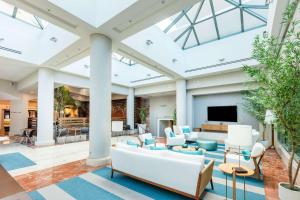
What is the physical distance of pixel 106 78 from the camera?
504 cm

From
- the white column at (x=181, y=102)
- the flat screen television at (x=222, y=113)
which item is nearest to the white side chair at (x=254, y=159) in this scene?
the flat screen television at (x=222, y=113)

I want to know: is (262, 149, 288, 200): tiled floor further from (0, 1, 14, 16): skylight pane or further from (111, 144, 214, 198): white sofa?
(0, 1, 14, 16): skylight pane

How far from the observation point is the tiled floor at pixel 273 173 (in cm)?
322

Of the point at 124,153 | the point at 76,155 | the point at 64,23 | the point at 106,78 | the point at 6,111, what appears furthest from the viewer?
the point at 6,111

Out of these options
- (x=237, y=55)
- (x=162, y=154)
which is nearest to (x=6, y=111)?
(x=162, y=154)

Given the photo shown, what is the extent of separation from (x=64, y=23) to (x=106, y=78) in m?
1.86

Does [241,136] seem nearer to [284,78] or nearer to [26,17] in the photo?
[284,78]

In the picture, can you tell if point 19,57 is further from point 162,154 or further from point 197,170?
point 197,170

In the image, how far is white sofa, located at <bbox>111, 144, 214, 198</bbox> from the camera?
271 cm

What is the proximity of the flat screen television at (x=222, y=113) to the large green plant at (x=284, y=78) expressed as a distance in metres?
6.88

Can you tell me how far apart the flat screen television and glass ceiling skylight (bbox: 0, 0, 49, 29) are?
977 cm

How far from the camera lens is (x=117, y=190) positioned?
324 centimetres

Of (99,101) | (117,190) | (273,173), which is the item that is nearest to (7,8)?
(99,101)

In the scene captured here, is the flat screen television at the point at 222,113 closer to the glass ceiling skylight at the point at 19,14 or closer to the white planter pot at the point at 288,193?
the white planter pot at the point at 288,193
